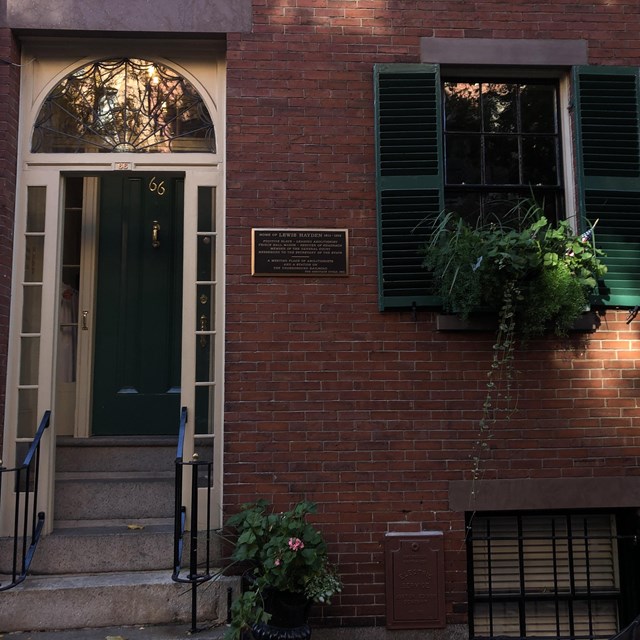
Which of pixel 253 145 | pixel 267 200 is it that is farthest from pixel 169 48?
pixel 267 200

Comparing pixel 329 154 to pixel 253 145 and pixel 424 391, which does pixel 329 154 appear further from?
pixel 424 391

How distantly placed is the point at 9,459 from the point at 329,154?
10.4ft

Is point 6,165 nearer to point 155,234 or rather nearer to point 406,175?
point 155,234

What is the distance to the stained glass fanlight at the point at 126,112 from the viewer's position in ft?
17.3

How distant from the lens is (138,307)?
5922mm

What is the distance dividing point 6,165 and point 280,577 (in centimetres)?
347

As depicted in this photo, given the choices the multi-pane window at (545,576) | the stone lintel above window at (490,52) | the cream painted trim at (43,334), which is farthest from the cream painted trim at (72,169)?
the multi-pane window at (545,576)

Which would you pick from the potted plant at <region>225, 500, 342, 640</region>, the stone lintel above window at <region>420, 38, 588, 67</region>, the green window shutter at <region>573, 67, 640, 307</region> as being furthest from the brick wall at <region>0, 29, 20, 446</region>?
the green window shutter at <region>573, 67, 640, 307</region>

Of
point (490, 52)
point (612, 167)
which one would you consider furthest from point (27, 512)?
point (612, 167)

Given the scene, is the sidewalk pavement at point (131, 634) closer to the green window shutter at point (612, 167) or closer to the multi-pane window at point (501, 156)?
the multi-pane window at point (501, 156)

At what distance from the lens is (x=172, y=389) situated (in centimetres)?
587

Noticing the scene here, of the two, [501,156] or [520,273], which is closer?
[520,273]

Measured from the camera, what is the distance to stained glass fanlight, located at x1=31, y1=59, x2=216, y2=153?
5258 millimetres

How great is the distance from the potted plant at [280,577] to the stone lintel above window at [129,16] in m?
3.53
